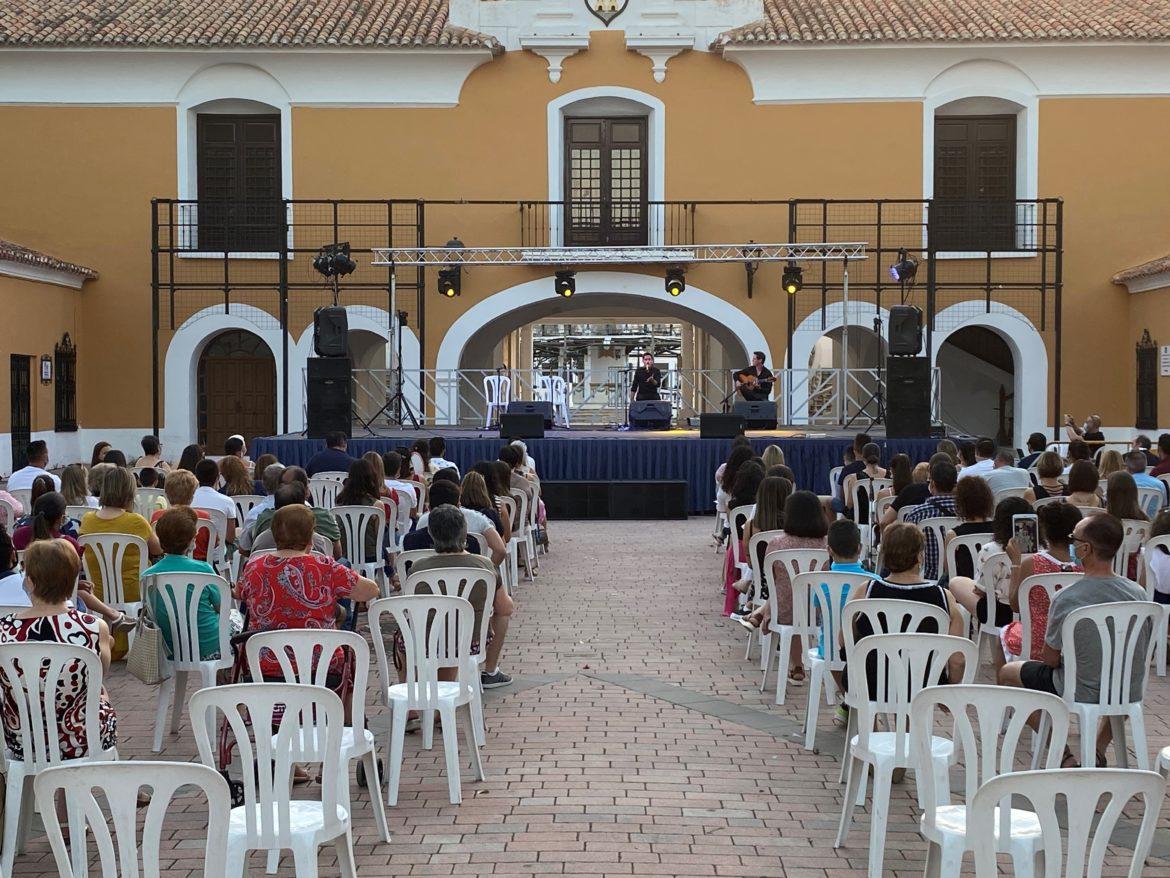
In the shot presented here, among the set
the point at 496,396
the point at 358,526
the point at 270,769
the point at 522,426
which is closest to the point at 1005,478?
the point at 358,526

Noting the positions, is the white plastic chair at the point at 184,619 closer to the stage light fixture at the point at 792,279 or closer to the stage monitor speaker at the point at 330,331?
the stage monitor speaker at the point at 330,331

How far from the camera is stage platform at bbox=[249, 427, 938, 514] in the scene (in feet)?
55.6

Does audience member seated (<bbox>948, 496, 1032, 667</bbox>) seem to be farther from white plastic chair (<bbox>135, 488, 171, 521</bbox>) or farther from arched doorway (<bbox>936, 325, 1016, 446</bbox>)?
arched doorway (<bbox>936, 325, 1016, 446</bbox>)

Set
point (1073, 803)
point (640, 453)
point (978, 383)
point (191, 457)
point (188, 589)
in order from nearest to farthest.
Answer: point (1073, 803)
point (188, 589)
point (191, 457)
point (640, 453)
point (978, 383)

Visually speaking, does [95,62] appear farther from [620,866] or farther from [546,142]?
[620,866]

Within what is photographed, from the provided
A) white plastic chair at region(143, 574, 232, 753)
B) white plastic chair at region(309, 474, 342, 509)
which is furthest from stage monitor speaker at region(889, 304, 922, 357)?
white plastic chair at region(143, 574, 232, 753)

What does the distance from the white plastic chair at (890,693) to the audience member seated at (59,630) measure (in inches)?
102

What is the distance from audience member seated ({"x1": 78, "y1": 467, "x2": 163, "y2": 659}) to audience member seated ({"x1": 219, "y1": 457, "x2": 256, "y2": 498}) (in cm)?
230

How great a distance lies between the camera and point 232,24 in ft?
74.4

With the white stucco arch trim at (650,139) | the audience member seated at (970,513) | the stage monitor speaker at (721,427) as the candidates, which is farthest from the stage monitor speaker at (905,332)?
the audience member seated at (970,513)

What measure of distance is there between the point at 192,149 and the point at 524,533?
554 inches

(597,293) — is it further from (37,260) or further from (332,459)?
(332,459)

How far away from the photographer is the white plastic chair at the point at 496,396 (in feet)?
69.4

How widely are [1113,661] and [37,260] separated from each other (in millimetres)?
18854
